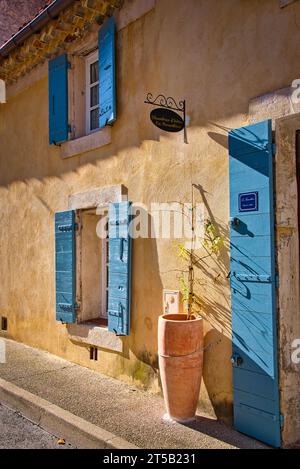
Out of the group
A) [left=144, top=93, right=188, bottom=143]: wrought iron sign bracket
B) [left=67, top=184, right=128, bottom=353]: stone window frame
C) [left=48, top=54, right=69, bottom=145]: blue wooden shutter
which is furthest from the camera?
[left=48, top=54, right=69, bottom=145]: blue wooden shutter

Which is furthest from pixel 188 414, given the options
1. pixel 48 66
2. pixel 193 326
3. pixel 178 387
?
pixel 48 66

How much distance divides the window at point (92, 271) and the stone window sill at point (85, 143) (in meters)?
0.86

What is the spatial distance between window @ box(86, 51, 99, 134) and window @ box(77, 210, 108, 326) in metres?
1.31

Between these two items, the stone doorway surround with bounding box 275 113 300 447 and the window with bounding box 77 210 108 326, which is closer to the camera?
the stone doorway surround with bounding box 275 113 300 447

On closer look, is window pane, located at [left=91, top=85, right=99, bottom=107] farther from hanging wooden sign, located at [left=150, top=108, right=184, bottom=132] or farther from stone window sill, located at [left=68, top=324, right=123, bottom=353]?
stone window sill, located at [left=68, top=324, right=123, bottom=353]

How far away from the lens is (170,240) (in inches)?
197

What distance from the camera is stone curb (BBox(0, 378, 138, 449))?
3887mm

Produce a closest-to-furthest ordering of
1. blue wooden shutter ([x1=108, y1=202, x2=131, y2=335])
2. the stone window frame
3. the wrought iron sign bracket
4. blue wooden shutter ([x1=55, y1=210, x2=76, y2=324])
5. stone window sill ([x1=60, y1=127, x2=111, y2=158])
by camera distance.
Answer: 1. the wrought iron sign bracket
2. blue wooden shutter ([x1=108, y1=202, x2=131, y2=335])
3. the stone window frame
4. stone window sill ([x1=60, y1=127, x2=111, y2=158])
5. blue wooden shutter ([x1=55, y1=210, x2=76, y2=324])

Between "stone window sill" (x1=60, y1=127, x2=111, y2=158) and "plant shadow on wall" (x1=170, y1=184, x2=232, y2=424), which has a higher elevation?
"stone window sill" (x1=60, y1=127, x2=111, y2=158)

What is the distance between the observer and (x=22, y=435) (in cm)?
429

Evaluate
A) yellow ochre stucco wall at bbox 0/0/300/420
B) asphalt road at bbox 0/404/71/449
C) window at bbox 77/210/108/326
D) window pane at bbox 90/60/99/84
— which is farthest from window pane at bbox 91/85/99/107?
asphalt road at bbox 0/404/71/449

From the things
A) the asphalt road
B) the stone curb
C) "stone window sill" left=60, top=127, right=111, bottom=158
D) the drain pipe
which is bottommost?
the asphalt road

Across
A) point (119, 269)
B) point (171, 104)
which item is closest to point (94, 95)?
point (171, 104)

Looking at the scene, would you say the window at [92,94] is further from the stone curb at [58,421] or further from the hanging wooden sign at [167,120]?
the stone curb at [58,421]
